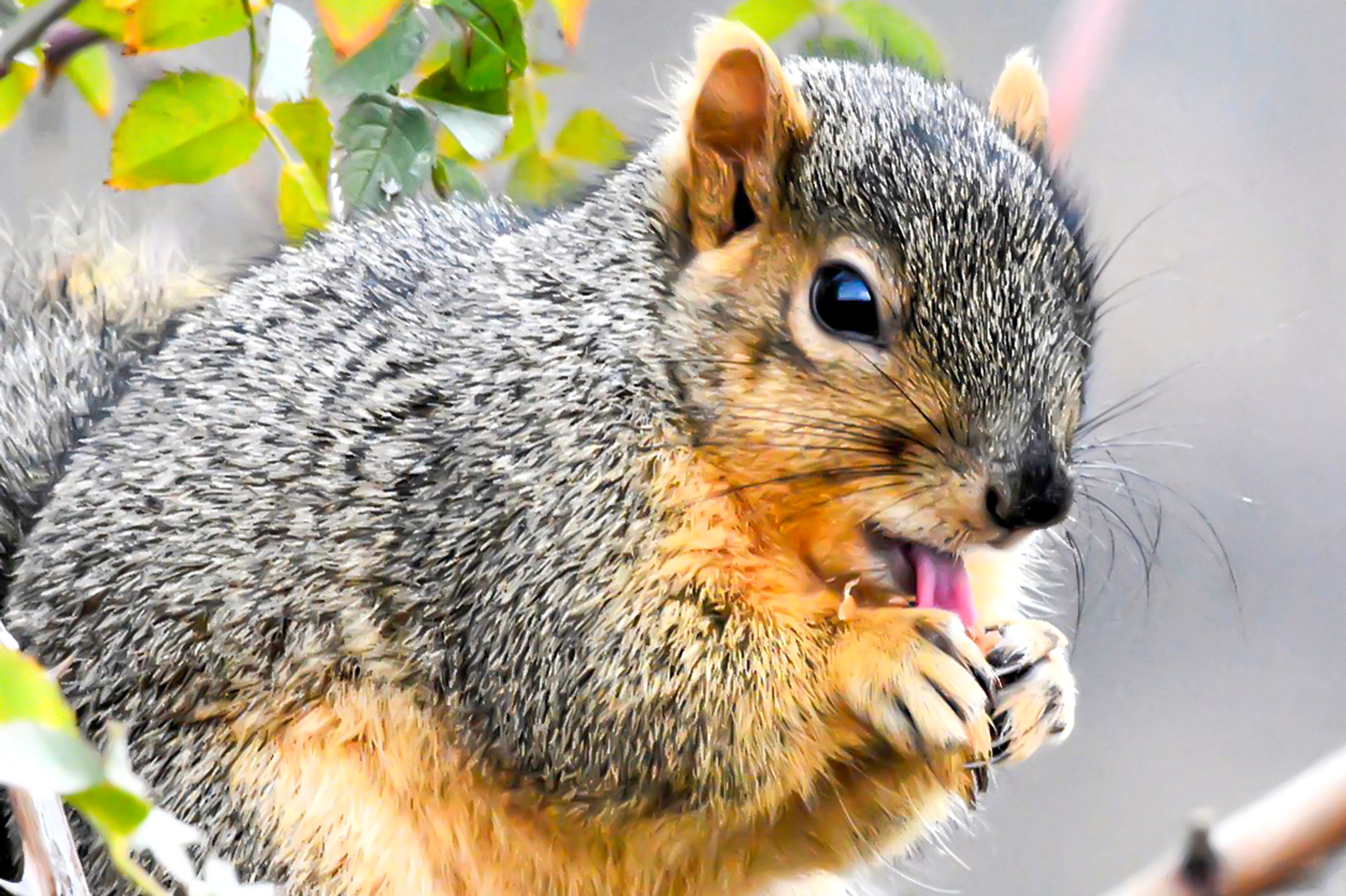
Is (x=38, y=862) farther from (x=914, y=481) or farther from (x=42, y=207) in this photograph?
(x=42, y=207)

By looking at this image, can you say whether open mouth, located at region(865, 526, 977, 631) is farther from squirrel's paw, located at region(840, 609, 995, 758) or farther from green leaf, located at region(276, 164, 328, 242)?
green leaf, located at region(276, 164, 328, 242)

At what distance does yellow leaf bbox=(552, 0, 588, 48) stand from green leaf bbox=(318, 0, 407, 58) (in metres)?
0.22

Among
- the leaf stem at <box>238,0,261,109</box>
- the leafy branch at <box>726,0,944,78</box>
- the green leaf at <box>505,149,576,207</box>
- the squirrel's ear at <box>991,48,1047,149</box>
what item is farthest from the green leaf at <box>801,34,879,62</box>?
the leaf stem at <box>238,0,261,109</box>

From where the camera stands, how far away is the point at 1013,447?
85 centimetres

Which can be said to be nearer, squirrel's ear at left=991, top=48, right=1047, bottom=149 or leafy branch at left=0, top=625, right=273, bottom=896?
leafy branch at left=0, top=625, right=273, bottom=896

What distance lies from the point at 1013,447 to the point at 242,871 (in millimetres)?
569

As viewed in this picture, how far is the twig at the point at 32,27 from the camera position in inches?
34.3

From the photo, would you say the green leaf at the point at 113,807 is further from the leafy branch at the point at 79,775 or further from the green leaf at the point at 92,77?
the green leaf at the point at 92,77

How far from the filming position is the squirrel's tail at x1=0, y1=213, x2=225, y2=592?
3.75 feet

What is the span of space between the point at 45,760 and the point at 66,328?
888mm

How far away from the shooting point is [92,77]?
1239 millimetres

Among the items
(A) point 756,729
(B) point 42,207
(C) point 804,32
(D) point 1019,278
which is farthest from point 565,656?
(B) point 42,207

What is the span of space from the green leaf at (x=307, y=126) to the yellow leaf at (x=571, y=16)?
188 millimetres

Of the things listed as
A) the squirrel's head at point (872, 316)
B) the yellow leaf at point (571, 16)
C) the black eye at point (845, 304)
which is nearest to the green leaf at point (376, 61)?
the yellow leaf at point (571, 16)
